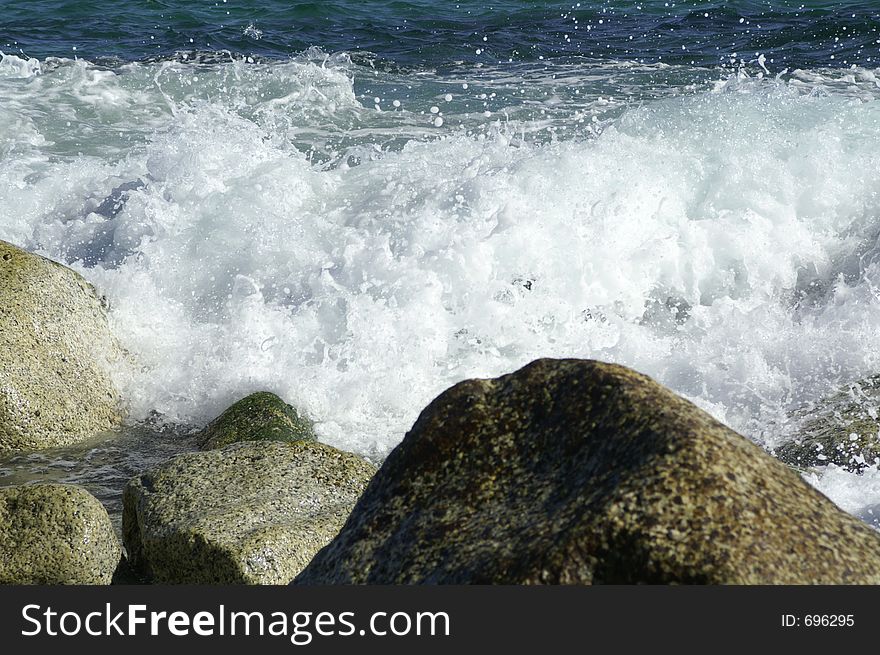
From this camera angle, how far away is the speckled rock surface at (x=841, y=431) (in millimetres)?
5516

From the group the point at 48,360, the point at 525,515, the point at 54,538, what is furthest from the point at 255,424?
the point at 525,515

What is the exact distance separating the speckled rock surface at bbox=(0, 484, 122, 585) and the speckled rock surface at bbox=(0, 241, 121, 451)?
1507mm

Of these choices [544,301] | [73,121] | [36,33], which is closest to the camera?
[544,301]

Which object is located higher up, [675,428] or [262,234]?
[675,428]

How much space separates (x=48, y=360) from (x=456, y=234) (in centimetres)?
303

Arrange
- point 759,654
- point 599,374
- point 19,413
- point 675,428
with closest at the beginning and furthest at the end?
point 759,654, point 675,428, point 599,374, point 19,413

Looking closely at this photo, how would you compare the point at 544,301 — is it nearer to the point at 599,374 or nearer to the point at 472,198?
the point at 472,198

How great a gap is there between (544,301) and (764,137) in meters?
2.66

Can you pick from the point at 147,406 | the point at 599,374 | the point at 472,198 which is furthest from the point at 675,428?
the point at 472,198

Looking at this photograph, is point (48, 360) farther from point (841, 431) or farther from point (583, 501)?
point (583, 501)

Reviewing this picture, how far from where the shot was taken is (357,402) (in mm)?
6930

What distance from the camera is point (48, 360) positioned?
646 cm

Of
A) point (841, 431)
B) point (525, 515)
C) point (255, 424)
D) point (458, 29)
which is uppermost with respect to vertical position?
point (525, 515)

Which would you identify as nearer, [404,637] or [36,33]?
[404,637]
